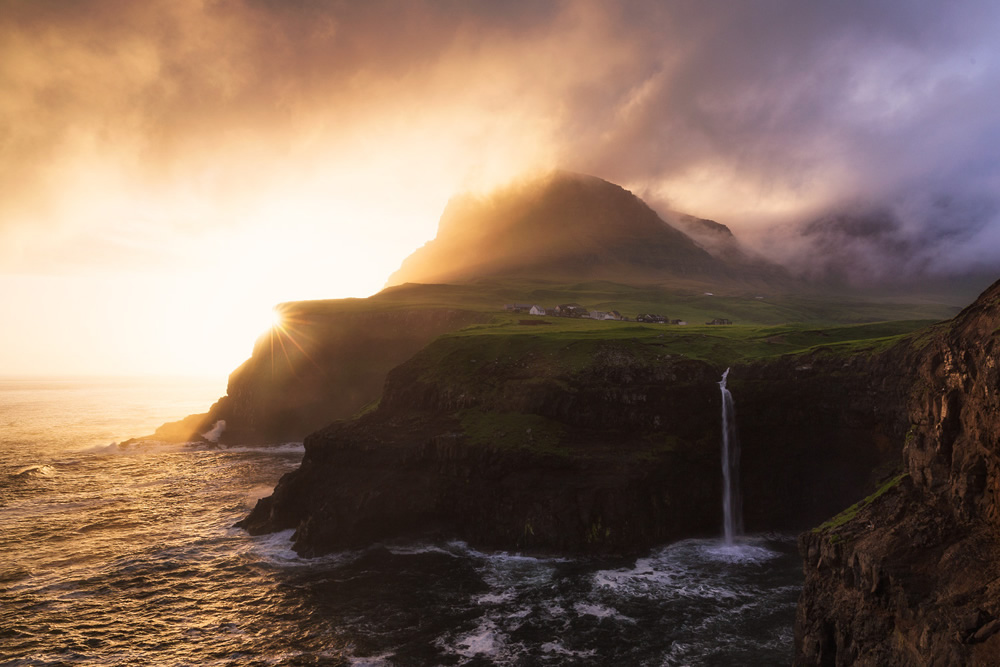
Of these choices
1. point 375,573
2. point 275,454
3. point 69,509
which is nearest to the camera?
A: point 375,573

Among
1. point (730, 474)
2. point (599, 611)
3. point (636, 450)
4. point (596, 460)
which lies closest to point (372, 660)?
point (599, 611)

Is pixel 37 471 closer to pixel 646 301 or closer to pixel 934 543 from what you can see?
pixel 934 543

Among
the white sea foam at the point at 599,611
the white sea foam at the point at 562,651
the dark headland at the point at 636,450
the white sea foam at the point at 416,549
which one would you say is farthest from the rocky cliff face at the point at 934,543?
the white sea foam at the point at 416,549

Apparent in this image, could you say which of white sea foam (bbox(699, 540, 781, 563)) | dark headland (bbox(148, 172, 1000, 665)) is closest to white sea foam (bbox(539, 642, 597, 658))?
dark headland (bbox(148, 172, 1000, 665))

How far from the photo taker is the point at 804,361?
55625mm

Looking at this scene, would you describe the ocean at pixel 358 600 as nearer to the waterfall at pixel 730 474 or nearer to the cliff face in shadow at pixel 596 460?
the waterfall at pixel 730 474

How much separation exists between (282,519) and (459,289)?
408 feet

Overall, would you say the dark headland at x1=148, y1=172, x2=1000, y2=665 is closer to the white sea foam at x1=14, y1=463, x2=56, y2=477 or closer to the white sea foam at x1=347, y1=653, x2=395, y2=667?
the white sea foam at x1=347, y1=653, x2=395, y2=667

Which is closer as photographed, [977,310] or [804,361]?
[977,310]

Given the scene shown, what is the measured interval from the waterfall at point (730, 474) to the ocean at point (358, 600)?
205 cm

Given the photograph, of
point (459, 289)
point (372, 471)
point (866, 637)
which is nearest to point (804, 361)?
point (866, 637)

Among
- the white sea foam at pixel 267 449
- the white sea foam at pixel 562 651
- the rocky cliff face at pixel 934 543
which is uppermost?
the rocky cliff face at pixel 934 543

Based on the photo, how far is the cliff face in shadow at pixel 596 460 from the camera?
48.6 metres

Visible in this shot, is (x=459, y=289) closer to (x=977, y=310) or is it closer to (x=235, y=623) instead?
(x=235, y=623)
